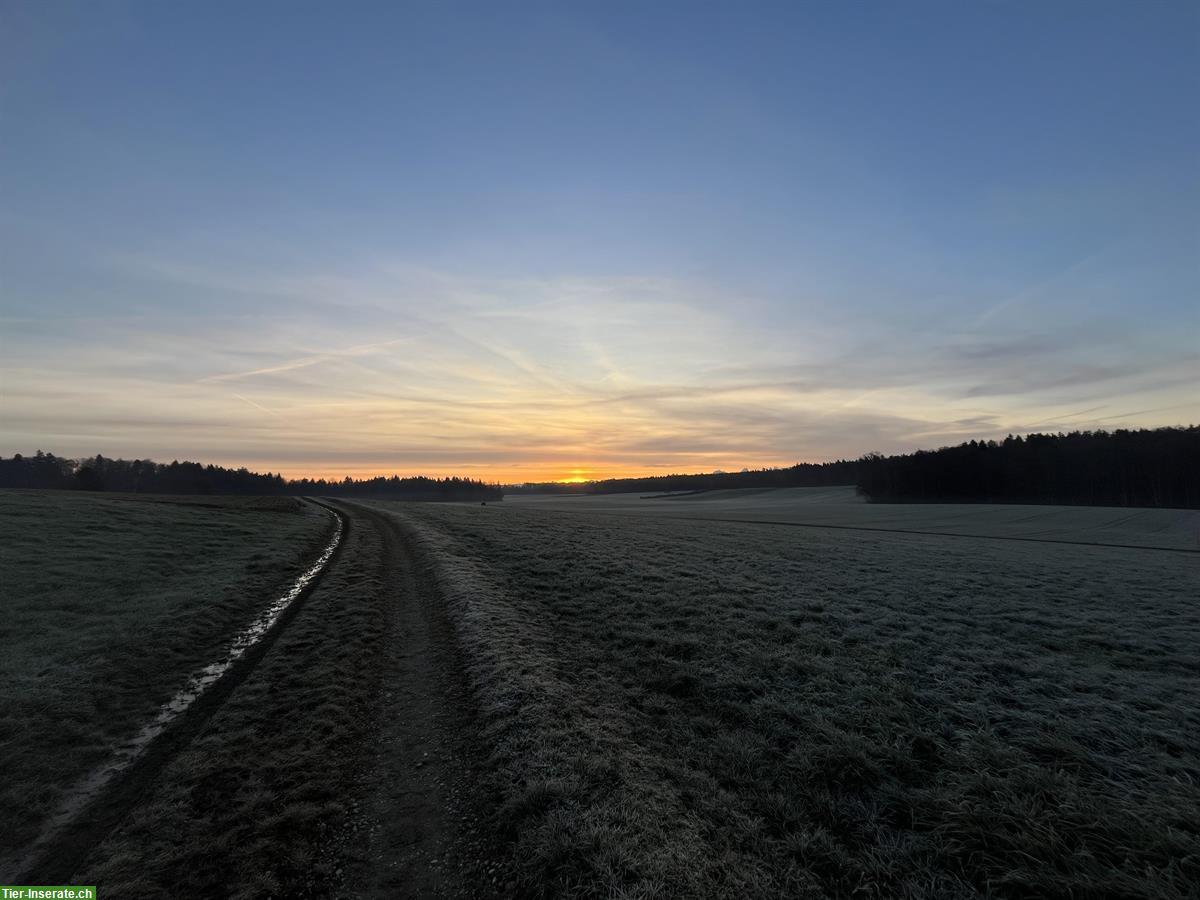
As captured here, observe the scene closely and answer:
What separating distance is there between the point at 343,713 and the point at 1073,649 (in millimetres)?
15738

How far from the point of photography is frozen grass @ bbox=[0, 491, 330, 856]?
7305 millimetres

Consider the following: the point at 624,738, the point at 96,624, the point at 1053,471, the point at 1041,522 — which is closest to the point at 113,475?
the point at 96,624

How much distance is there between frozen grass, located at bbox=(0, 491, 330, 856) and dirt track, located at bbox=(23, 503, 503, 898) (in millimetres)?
1058

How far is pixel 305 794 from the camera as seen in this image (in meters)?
6.20

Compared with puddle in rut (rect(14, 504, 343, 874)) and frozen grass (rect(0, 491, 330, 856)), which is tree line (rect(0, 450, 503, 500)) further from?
puddle in rut (rect(14, 504, 343, 874))

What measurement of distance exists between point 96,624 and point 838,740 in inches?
682

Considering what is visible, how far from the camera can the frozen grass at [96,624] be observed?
7.30 meters

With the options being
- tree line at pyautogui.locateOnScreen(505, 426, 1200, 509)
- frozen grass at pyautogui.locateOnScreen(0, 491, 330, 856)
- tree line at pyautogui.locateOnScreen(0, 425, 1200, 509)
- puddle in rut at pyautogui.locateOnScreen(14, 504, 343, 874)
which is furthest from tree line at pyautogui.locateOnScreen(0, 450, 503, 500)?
tree line at pyautogui.locateOnScreen(505, 426, 1200, 509)

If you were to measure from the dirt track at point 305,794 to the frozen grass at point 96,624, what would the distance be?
3.47 ft

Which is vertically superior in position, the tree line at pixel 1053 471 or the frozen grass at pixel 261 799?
the tree line at pixel 1053 471

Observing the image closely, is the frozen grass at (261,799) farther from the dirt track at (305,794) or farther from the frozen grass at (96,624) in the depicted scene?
the frozen grass at (96,624)

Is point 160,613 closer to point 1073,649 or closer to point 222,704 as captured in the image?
point 222,704

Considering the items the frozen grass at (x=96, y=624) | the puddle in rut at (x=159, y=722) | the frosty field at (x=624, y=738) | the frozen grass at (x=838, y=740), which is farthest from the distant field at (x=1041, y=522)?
the puddle in rut at (x=159, y=722)

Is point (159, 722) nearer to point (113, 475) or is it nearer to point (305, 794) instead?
point (305, 794)
